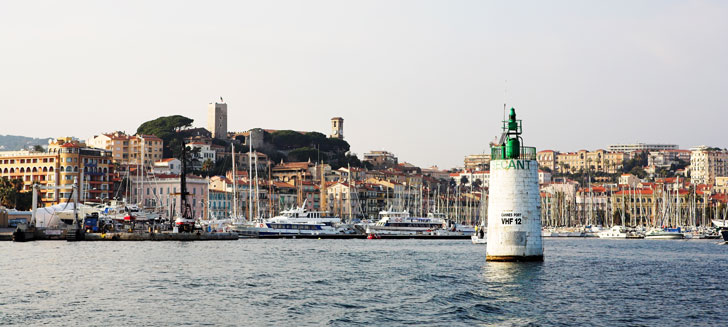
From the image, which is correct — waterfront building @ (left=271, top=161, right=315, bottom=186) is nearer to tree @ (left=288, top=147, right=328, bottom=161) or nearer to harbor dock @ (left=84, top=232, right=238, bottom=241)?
tree @ (left=288, top=147, right=328, bottom=161)

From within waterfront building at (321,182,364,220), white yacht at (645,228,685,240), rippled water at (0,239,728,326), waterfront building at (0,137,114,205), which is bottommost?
rippled water at (0,239,728,326)

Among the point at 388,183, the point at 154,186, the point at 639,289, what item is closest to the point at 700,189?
the point at 388,183

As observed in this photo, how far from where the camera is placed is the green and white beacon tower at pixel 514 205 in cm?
3556

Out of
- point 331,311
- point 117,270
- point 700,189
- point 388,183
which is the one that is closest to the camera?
point 331,311

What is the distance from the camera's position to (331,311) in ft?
94.1

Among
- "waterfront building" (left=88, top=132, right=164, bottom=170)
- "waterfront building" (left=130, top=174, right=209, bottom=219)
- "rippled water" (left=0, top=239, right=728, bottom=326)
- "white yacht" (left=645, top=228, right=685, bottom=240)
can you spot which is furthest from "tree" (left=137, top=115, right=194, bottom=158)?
"rippled water" (left=0, top=239, right=728, bottom=326)

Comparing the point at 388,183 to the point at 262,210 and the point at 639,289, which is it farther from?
the point at 639,289

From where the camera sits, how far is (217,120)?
18988 centimetres

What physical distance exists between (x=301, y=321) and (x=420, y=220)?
80.2 meters

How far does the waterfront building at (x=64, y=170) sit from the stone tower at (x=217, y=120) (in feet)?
199

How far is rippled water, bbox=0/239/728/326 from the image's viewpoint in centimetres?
2719

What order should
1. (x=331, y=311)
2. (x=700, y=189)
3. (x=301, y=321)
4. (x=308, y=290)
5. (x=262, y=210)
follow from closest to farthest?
(x=301, y=321) < (x=331, y=311) < (x=308, y=290) < (x=262, y=210) < (x=700, y=189)

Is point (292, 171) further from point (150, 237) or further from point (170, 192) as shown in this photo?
point (150, 237)

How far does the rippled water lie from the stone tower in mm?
137800
